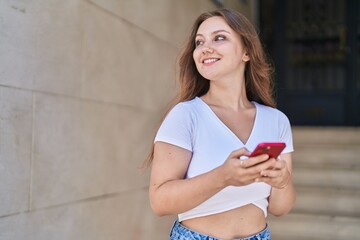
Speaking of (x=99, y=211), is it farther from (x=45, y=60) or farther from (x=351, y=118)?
(x=351, y=118)

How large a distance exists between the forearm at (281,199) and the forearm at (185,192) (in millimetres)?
430

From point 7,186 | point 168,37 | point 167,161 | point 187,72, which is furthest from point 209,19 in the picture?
point 168,37

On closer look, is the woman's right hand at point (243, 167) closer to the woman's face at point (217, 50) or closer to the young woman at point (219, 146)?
the young woman at point (219, 146)

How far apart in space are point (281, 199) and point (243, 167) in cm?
56

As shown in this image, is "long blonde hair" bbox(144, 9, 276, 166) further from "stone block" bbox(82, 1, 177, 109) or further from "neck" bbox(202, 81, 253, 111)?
"stone block" bbox(82, 1, 177, 109)

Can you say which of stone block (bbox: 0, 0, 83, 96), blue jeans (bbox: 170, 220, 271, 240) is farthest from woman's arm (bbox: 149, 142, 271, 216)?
stone block (bbox: 0, 0, 83, 96)

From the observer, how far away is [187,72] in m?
1.89

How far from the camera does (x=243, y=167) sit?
1.27m

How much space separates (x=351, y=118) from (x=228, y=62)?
226 inches

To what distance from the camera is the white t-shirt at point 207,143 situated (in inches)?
59.8

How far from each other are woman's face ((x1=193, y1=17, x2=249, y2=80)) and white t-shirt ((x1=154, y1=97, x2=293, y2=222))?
0.14 meters

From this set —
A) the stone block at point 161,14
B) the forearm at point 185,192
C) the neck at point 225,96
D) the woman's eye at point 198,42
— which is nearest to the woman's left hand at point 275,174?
the forearm at point 185,192

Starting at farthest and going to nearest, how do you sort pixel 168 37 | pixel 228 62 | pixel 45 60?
pixel 168 37 → pixel 45 60 → pixel 228 62

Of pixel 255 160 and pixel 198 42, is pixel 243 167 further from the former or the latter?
pixel 198 42
